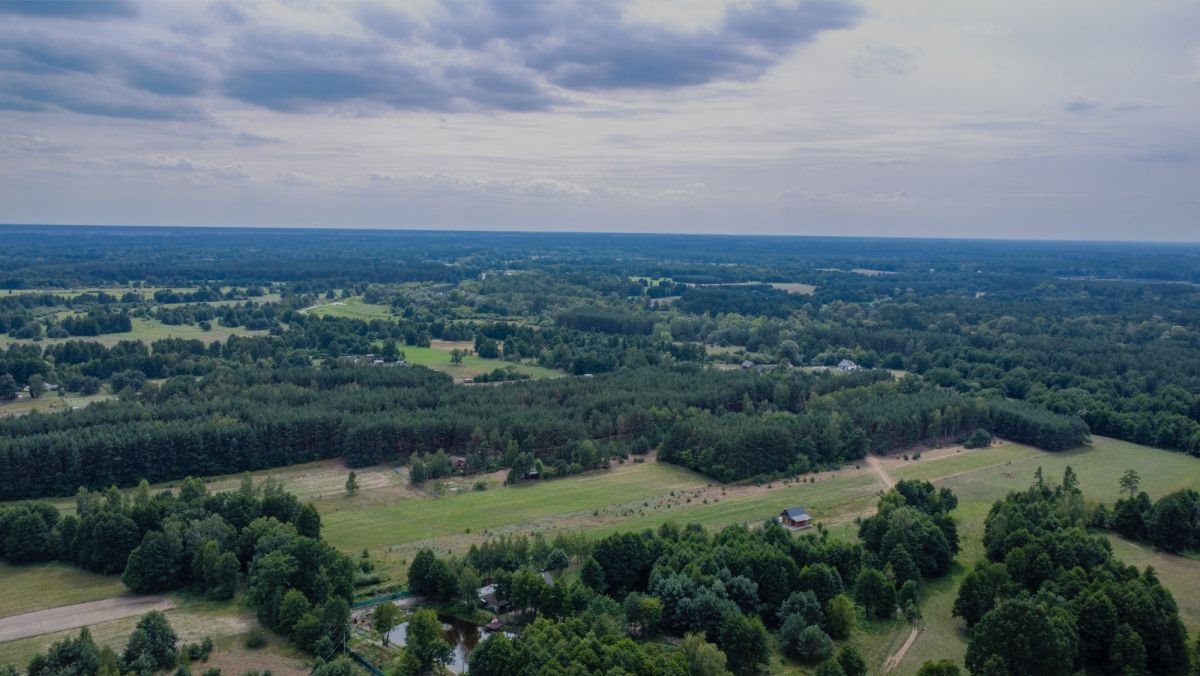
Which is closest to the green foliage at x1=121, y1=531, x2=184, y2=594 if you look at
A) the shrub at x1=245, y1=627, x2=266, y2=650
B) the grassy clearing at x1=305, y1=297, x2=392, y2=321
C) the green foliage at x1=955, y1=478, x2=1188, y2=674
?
the shrub at x1=245, y1=627, x2=266, y2=650

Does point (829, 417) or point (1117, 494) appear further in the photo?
point (829, 417)

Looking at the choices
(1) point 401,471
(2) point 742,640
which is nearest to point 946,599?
(2) point 742,640

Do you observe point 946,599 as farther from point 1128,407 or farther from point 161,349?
point 161,349

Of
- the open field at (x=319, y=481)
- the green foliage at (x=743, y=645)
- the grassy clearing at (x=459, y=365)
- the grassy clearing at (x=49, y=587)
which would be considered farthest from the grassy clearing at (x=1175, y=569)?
the grassy clearing at (x=459, y=365)

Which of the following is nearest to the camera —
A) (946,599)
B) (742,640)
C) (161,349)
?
(742,640)

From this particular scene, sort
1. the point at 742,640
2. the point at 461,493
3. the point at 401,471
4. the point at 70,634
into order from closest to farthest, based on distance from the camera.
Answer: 1. the point at 742,640
2. the point at 70,634
3. the point at 461,493
4. the point at 401,471

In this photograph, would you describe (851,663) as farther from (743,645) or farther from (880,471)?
(880,471)

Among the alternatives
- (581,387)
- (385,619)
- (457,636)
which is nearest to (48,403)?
(581,387)
